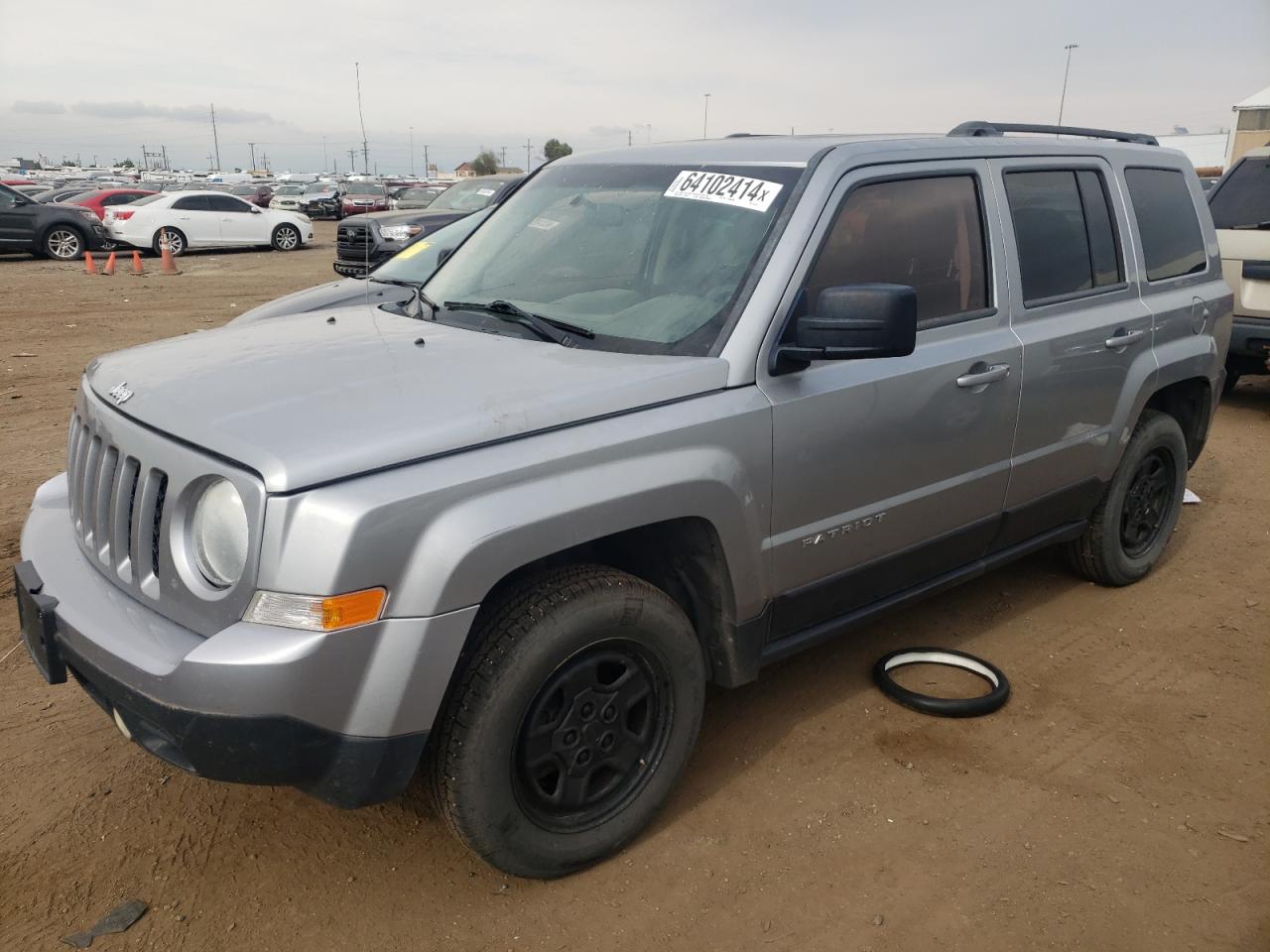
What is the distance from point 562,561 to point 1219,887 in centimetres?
200

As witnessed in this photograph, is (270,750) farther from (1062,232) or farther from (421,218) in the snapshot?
(421,218)

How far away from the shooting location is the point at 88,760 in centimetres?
326

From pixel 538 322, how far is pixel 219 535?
120 cm

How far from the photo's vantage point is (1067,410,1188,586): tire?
178 inches

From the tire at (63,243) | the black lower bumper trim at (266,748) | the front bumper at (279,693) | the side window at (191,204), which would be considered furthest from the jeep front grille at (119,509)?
the side window at (191,204)

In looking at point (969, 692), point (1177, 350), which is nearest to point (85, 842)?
point (969, 692)

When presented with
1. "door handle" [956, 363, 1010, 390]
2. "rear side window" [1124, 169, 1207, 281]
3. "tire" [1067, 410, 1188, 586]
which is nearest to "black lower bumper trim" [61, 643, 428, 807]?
"door handle" [956, 363, 1010, 390]

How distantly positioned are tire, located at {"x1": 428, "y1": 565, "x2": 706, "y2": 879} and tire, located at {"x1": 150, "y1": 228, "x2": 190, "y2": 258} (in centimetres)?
2260

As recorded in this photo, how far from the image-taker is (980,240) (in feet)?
11.9

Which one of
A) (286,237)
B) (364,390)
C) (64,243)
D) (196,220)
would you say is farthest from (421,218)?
(286,237)

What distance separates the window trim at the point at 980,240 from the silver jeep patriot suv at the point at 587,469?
1cm

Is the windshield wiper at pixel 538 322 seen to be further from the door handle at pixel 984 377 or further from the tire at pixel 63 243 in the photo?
the tire at pixel 63 243

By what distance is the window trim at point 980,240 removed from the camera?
3055 millimetres

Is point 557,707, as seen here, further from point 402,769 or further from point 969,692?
point 969,692
